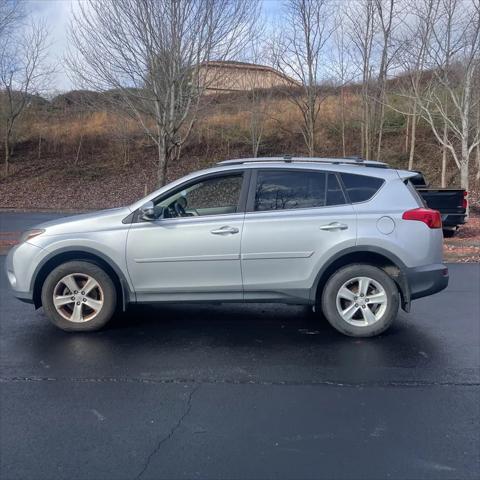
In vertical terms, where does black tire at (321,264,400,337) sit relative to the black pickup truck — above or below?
below

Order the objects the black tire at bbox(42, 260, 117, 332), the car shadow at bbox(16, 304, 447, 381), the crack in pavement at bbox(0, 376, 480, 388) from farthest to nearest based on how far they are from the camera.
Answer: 1. the black tire at bbox(42, 260, 117, 332)
2. the car shadow at bbox(16, 304, 447, 381)
3. the crack in pavement at bbox(0, 376, 480, 388)

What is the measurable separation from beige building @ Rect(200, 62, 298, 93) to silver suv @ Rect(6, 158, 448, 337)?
1044 cm

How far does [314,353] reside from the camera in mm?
5934

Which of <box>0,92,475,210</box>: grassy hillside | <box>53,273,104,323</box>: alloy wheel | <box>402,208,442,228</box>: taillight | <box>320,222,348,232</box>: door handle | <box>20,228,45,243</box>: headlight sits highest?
<box>0,92,475,210</box>: grassy hillside

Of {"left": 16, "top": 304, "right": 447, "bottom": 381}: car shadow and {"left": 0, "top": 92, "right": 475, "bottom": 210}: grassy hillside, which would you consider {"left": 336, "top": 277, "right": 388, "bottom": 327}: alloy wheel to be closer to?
{"left": 16, "top": 304, "right": 447, "bottom": 381}: car shadow

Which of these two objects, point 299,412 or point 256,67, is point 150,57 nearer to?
point 256,67

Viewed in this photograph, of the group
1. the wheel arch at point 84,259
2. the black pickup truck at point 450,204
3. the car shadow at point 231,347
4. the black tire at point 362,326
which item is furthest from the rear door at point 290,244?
the black pickup truck at point 450,204

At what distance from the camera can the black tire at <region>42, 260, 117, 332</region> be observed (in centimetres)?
647

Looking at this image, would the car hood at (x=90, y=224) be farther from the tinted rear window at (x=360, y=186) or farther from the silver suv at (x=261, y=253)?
the tinted rear window at (x=360, y=186)

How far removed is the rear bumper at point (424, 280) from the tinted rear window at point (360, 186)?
869 mm

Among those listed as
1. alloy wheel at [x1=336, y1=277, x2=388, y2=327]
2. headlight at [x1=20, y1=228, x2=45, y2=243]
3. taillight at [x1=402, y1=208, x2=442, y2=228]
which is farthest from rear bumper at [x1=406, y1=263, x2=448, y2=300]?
headlight at [x1=20, y1=228, x2=45, y2=243]

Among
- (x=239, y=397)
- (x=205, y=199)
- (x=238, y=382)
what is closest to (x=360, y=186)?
(x=205, y=199)

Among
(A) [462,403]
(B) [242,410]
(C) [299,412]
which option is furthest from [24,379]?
(A) [462,403]

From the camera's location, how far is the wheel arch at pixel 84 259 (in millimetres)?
6480
